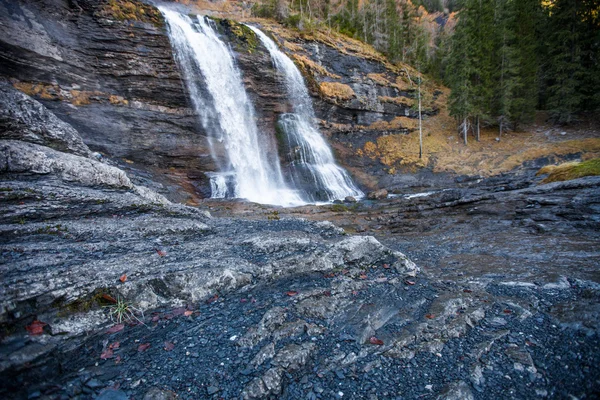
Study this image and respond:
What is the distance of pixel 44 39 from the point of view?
1434 centimetres

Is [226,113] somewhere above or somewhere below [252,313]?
above

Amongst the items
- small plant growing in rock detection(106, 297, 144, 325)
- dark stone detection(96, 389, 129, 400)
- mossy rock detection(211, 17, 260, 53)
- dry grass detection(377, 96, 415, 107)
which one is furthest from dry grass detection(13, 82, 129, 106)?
dry grass detection(377, 96, 415, 107)

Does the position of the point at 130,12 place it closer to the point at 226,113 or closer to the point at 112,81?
the point at 112,81

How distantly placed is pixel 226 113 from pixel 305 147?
755 centimetres

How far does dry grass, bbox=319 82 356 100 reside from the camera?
26144 millimetres

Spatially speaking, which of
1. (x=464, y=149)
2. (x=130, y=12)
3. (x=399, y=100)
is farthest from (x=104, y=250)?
(x=399, y=100)

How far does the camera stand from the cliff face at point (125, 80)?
46.3ft

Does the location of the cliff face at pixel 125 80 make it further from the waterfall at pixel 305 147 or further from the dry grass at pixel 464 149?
the dry grass at pixel 464 149

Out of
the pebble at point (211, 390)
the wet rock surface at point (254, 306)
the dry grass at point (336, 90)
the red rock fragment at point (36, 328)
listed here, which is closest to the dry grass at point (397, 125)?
the dry grass at point (336, 90)

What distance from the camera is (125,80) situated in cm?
1675

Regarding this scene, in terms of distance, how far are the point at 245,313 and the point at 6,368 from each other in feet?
8.09

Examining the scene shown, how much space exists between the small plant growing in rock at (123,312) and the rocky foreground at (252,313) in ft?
0.06

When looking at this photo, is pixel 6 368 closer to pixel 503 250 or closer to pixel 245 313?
pixel 245 313

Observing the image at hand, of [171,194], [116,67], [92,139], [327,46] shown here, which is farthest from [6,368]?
[327,46]
